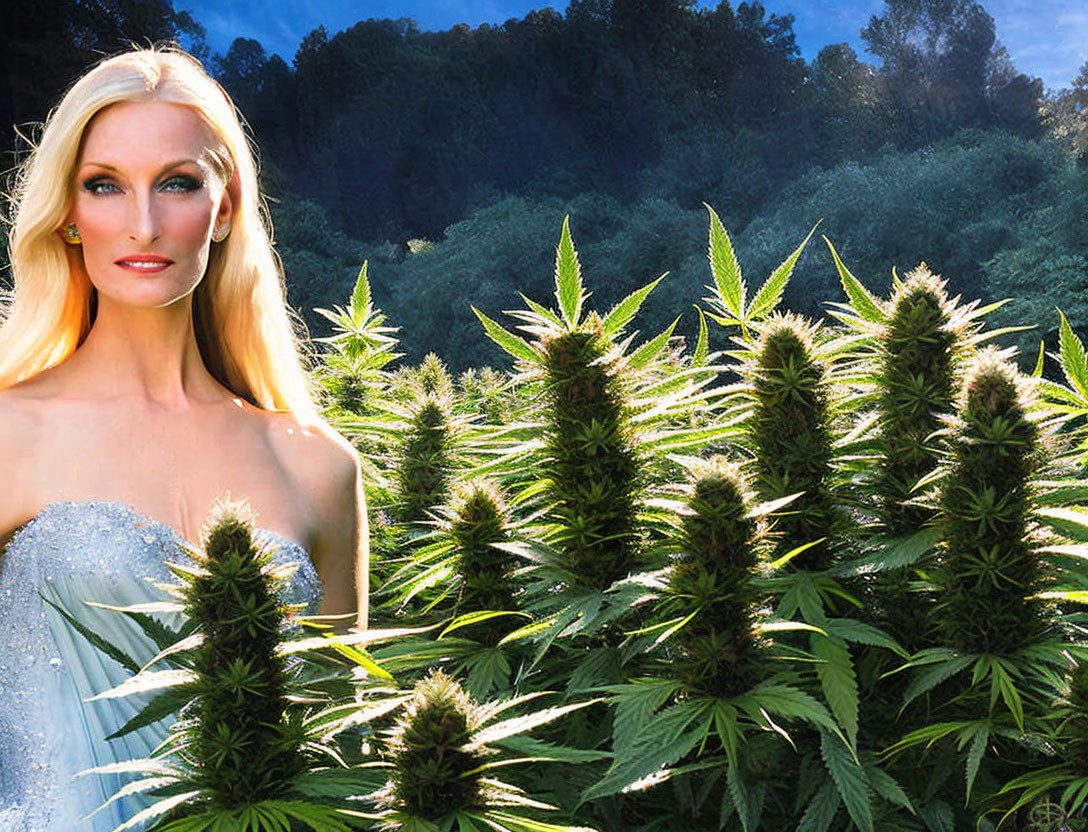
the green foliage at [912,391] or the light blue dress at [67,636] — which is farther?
the light blue dress at [67,636]

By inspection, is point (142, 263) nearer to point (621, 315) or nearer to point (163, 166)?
point (163, 166)

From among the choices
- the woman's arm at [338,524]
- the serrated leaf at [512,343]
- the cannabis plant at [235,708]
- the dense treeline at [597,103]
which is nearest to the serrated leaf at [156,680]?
the cannabis plant at [235,708]

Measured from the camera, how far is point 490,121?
124 ft

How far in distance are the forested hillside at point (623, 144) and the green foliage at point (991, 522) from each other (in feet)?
81.2

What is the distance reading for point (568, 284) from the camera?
193cm

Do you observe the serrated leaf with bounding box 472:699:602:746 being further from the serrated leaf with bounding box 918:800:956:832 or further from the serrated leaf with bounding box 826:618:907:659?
the serrated leaf with bounding box 918:800:956:832

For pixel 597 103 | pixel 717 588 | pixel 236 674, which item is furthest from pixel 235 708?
pixel 597 103

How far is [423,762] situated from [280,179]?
96.8 ft

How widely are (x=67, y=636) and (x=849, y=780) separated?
1.81 metres

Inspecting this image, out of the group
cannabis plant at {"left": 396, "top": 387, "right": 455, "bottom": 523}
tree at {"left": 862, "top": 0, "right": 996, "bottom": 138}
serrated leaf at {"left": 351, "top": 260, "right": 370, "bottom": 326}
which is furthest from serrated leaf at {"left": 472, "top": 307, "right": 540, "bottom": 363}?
tree at {"left": 862, "top": 0, "right": 996, "bottom": 138}

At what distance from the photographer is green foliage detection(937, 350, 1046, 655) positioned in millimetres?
1521

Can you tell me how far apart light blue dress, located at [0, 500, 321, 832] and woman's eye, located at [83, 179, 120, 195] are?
2.22 feet

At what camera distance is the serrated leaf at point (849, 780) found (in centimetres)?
142

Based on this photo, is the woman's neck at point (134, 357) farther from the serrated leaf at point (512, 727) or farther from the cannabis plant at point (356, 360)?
the serrated leaf at point (512, 727)
